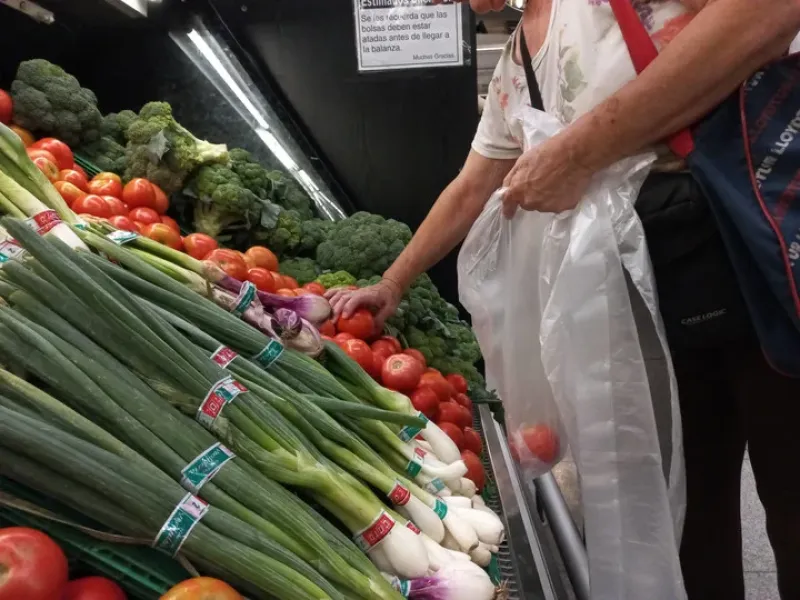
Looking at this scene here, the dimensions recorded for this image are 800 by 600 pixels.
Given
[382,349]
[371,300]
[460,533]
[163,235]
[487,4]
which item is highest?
[487,4]

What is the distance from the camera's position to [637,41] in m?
0.97

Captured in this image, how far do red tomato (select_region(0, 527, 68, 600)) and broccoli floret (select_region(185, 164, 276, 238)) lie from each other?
56.3 inches

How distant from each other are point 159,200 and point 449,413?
109cm

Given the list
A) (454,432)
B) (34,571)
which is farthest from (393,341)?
(34,571)

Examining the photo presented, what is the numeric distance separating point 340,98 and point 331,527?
206cm

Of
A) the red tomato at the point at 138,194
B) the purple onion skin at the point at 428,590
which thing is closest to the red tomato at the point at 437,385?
the purple onion skin at the point at 428,590

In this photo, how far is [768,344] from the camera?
0.92 m

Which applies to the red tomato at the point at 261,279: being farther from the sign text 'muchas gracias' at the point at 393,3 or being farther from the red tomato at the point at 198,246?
the sign text 'muchas gracias' at the point at 393,3

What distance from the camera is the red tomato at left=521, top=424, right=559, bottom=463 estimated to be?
129cm

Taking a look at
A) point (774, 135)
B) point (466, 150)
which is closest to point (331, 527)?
point (774, 135)

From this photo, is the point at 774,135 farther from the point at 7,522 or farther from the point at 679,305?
the point at 7,522

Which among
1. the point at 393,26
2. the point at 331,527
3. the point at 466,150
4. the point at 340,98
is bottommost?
the point at 331,527

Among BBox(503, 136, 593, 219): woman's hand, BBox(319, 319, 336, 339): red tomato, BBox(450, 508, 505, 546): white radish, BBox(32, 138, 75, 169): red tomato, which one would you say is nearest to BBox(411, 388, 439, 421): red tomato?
BBox(319, 319, 336, 339): red tomato

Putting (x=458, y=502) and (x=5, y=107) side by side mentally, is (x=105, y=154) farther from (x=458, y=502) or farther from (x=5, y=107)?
(x=458, y=502)
